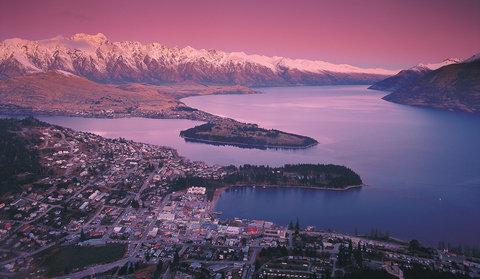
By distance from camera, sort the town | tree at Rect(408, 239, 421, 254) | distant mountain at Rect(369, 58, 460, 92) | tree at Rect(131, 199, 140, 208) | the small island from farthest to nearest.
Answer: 1. distant mountain at Rect(369, 58, 460, 92)
2. the small island
3. tree at Rect(131, 199, 140, 208)
4. tree at Rect(408, 239, 421, 254)
5. the town

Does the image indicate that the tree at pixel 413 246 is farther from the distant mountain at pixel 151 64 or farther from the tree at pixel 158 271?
the distant mountain at pixel 151 64

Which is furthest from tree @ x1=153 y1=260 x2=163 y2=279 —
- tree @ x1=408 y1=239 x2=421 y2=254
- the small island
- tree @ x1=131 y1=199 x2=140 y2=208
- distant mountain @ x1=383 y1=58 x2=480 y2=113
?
distant mountain @ x1=383 y1=58 x2=480 y2=113

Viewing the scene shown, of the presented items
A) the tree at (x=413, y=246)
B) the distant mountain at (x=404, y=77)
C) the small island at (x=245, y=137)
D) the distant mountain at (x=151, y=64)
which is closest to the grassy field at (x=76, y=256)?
the tree at (x=413, y=246)

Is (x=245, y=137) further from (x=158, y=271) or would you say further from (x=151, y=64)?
(x=151, y=64)

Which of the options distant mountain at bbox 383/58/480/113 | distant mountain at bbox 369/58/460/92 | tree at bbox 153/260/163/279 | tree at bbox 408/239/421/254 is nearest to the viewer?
tree at bbox 153/260/163/279

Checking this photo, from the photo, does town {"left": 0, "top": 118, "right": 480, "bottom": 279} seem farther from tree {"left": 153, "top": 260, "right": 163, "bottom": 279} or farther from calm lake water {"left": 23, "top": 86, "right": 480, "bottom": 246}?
calm lake water {"left": 23, "top": 86, "right": 480, "bottom": 246}

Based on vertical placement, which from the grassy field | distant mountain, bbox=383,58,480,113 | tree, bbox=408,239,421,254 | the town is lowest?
the grassy field
